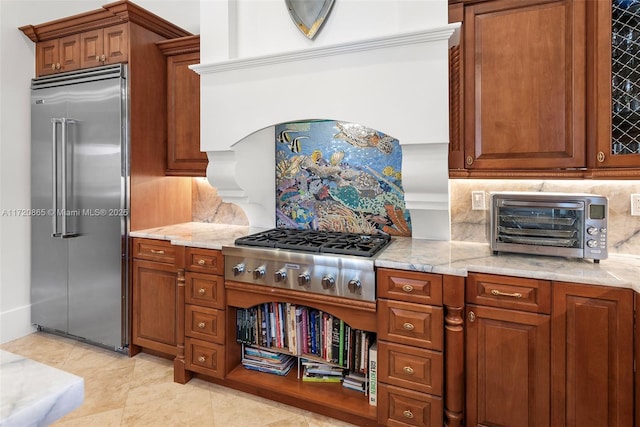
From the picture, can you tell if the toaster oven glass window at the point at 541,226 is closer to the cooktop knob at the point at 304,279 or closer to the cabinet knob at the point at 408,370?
the cabinet knob at the point at 408,370

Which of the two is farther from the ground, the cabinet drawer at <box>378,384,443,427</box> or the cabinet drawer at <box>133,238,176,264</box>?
the cabinet drawer at <box>133,238,176,264</box>

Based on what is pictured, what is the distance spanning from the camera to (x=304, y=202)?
271 centimetres

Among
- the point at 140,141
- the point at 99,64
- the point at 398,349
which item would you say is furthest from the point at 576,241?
the point at 99,64

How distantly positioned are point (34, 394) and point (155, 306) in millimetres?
2158

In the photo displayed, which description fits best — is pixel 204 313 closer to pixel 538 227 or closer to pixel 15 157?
pixel 538 227

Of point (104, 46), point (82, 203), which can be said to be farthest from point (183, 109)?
point (82, 203)

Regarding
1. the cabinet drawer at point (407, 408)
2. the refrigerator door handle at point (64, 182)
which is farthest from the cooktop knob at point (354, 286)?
the refrigerator door handle at point (64, 182)

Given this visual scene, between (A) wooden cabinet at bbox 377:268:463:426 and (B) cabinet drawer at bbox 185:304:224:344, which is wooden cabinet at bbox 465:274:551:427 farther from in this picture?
(B) cabinet drawer at bbox 185:304:224:344

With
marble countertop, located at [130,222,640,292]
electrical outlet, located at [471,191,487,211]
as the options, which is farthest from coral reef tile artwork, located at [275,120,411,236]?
electrical outlet, located at [471,191,487,211]

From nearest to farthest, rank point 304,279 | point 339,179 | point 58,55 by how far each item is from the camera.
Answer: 1. point 304,279
2. point 339,179
3. point 58,55

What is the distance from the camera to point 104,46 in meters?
2.74

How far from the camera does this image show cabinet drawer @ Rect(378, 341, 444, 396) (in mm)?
1756

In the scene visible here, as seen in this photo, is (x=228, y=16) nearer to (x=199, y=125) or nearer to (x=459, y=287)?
(x=199, y=125)

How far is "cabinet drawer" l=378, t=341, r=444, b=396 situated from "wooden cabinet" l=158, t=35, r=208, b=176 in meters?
1.86
